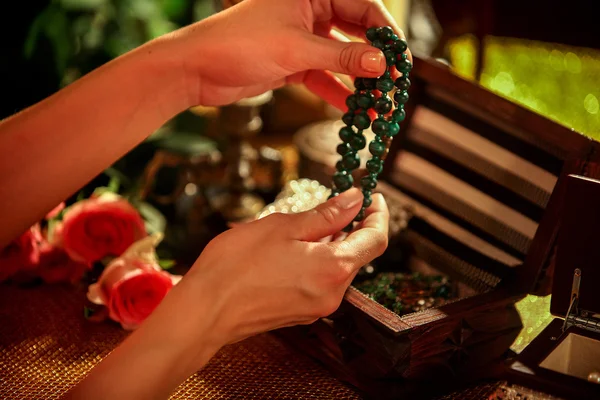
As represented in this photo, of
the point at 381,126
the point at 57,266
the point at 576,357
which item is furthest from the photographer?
the point at 57,266

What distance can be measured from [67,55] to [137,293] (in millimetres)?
639

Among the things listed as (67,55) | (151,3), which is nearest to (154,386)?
(67,55)

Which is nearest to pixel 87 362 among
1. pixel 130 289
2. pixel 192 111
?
pixel 130 289

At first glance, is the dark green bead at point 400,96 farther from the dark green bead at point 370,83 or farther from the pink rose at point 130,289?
the pink rose at point 130,289

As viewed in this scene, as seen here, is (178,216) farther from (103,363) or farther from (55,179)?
(103,363)

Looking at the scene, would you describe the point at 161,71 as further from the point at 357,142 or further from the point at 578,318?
the point at 578,318

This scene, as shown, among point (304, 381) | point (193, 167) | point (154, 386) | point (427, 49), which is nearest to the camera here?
point (154, 386)

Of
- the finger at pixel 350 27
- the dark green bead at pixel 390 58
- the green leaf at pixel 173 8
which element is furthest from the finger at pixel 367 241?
the green leaf at pixel 173 8

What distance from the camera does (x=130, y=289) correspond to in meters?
0.96

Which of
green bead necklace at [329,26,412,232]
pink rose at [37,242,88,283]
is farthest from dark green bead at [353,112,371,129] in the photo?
pink rose at [37,242,88,283]

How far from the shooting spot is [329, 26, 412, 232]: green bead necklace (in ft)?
2.83

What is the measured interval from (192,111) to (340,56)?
0.78m

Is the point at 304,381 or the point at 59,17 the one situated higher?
the point at 59,17

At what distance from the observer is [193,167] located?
50.5 inches
